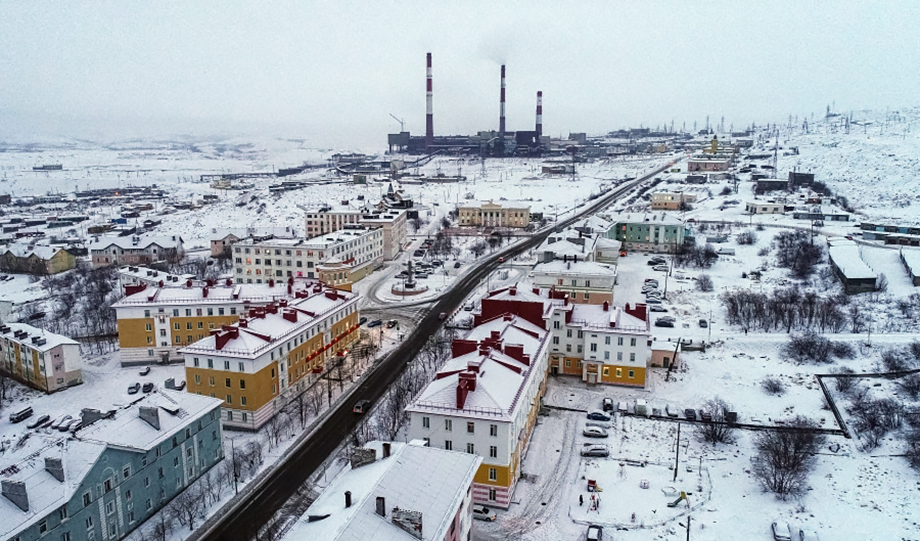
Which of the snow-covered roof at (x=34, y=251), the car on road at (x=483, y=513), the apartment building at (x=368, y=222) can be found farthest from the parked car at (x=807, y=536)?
the snow-covered roof at (x=34, y=251)

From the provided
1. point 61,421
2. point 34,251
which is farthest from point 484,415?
point 34,251

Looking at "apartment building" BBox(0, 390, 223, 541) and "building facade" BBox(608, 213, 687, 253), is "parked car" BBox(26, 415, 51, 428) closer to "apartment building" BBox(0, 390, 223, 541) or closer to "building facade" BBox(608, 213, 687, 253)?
"apartment building" BBox(0, 390, 223, 541)

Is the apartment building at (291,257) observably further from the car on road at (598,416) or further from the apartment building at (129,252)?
the car on road at (598,416)

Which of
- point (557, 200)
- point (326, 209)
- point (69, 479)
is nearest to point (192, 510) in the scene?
point (69, 479)

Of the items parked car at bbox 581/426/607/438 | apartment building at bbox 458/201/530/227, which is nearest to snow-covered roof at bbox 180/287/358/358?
parked car at bbox 581/426/607/438

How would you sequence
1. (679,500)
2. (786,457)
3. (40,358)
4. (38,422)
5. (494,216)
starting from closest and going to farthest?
(679,500) → (786,457) → (38,422) → (40,358) → (494,216)

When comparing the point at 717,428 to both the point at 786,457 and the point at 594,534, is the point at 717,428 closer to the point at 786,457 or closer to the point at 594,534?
the point at 786,457

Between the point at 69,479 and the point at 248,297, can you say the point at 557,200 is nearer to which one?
the point at 248,297
